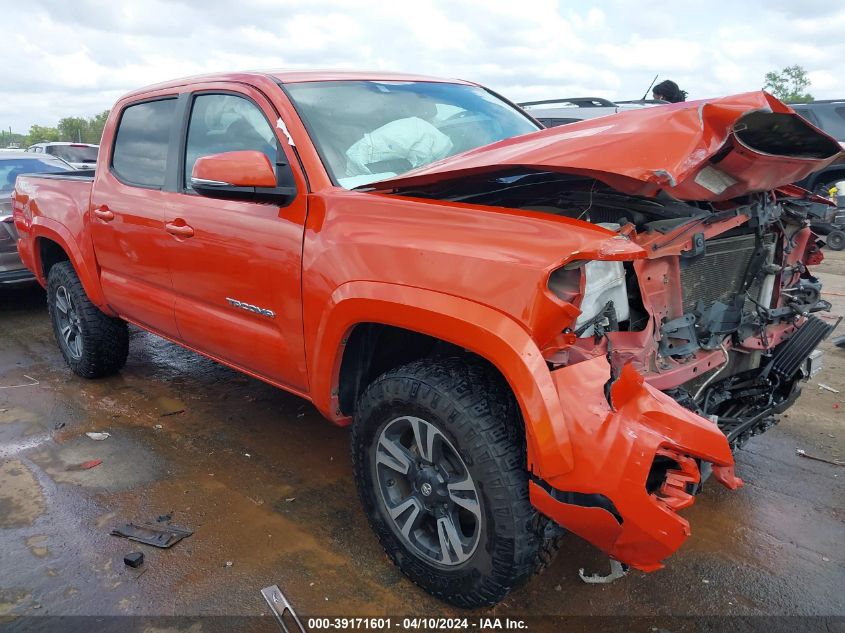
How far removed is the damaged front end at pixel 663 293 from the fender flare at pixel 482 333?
4 centimetres

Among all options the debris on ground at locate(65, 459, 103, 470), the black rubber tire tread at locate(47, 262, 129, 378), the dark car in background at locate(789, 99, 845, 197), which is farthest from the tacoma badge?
the dark car in background at locate(789, 99, 845, 197)

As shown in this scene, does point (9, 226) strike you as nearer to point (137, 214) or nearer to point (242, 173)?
point (137, 214)

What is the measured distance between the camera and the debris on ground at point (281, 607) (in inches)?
93.6

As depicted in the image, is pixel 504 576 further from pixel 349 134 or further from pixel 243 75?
pixel 243 75

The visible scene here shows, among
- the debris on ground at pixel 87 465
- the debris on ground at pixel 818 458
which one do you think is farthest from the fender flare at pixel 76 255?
the debris on ground at pixel 818 458

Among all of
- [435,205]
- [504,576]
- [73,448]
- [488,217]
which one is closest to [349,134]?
[435,205]

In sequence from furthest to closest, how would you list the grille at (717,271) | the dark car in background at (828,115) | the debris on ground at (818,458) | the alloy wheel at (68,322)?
the dark car in background at (828,115)
the alloy wheel at (68,322)
the debris on ground at (818,458)
the grille at (717,271)

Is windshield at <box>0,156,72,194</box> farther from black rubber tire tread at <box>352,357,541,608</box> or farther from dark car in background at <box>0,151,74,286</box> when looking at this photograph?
black rubber tire tread at <box>352,357,541,608</box>

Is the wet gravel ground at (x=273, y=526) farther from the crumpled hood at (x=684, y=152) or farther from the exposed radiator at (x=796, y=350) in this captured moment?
the crumpled hood at (x=684, y=152)

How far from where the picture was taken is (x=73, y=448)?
3777 millimetres

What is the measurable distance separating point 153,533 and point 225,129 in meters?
1.95

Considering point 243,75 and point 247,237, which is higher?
point 243,75

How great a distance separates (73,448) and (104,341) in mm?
1056

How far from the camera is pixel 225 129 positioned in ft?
10.9
